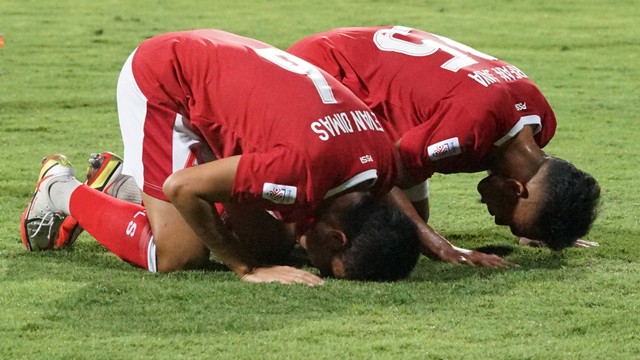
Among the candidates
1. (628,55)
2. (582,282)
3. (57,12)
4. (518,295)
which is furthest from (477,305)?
(57,12)

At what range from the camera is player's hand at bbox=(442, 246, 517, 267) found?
4.92m

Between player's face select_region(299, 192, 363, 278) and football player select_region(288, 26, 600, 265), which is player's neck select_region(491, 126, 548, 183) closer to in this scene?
football player select_region(288, 26, 600, 265)

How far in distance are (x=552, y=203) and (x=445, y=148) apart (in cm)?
44

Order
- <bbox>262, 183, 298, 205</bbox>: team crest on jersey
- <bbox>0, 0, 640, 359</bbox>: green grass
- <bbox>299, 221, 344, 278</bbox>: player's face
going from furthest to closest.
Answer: <bbox>299, 221, 344, 278</bbox>: player's face, <bbox>262, 183, 298, 205</bbox>: team crest on jersey, <bbox>0, 0, 640, 359</bbox>: green grass

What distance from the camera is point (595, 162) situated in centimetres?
725

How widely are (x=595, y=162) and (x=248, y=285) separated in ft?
11.0

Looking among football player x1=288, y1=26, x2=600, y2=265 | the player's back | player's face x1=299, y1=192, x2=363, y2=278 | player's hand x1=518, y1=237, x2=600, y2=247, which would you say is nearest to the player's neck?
football player x1=288, y1=26, x2=600, y2=265

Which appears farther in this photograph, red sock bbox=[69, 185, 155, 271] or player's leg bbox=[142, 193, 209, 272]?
red sock bbox=[69, 185, 155, 271]

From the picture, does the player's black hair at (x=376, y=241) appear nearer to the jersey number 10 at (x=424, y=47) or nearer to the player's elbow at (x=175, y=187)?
the player's elbow at (x=175, y=187)

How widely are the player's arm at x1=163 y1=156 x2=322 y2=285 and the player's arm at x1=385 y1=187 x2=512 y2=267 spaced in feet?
1.98

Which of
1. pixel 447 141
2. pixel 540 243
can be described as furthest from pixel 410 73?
pixel 540 243

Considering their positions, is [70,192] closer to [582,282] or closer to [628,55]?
[582,282]

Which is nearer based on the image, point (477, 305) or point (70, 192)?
point (477, 305)

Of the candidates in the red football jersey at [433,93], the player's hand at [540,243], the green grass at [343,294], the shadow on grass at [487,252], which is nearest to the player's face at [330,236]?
the green grass at [343,294]
